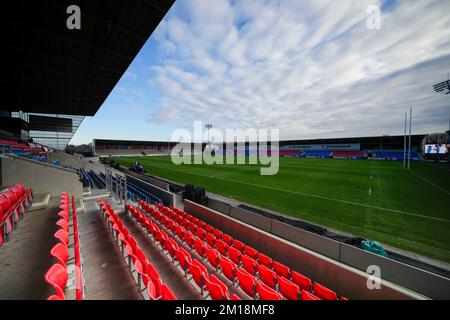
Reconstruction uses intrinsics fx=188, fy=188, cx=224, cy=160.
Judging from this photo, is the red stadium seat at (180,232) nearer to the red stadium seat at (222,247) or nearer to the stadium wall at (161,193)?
the red stadium seat at (222,247)

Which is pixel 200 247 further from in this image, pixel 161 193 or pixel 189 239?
pixel 161 193

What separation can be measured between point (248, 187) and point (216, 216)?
970 cm

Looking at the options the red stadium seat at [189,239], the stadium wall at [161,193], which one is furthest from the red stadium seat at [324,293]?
the stadium wall at [161,193]

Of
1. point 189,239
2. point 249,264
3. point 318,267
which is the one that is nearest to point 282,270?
point 249,264

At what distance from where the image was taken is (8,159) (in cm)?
921

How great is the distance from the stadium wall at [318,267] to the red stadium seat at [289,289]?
152 centimetres

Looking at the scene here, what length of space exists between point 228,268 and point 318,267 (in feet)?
8.06

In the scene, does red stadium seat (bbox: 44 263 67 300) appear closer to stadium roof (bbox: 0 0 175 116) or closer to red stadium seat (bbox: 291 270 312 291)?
red stadium seat (bbox: 291 270 312 291)

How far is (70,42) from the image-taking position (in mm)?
9078

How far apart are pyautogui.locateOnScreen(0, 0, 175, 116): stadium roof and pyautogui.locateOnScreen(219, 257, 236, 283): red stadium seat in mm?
8698

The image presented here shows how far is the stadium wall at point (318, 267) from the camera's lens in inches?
153
